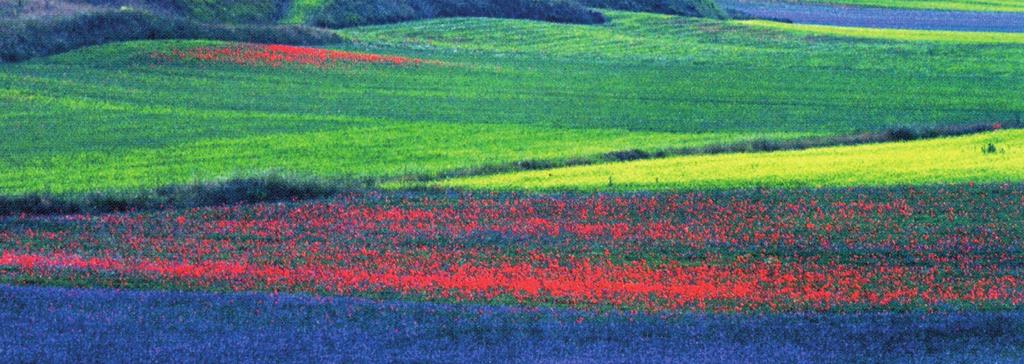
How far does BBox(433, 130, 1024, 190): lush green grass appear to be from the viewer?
3044cm

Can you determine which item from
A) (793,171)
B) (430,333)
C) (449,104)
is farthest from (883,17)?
(430,333)

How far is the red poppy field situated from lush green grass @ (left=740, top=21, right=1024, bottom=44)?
1945 inches

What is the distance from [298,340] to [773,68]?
151ft

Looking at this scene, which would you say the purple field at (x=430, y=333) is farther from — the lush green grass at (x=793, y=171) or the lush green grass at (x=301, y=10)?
the lush green grass at (x=301, y=10)

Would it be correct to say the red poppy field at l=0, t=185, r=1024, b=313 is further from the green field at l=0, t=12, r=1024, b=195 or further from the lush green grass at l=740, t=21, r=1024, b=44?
the lush green grass at l=740, t=21, r=1024, b=44

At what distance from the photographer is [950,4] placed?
384 ft

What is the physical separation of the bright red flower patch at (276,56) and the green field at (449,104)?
1.00m

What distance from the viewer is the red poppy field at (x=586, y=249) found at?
2002cm

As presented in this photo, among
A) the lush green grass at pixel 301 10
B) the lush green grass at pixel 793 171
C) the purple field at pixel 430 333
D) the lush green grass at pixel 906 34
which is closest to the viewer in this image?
the purple field at pixel 430 333

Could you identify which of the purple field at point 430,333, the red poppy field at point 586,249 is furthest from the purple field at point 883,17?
the purple field at point 430,333

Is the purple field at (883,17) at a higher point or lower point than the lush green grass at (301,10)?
lower

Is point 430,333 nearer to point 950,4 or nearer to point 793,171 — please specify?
point 793,171

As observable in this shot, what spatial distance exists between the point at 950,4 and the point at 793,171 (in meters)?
90.0

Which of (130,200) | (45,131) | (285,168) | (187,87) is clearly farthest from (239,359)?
(187,87)
